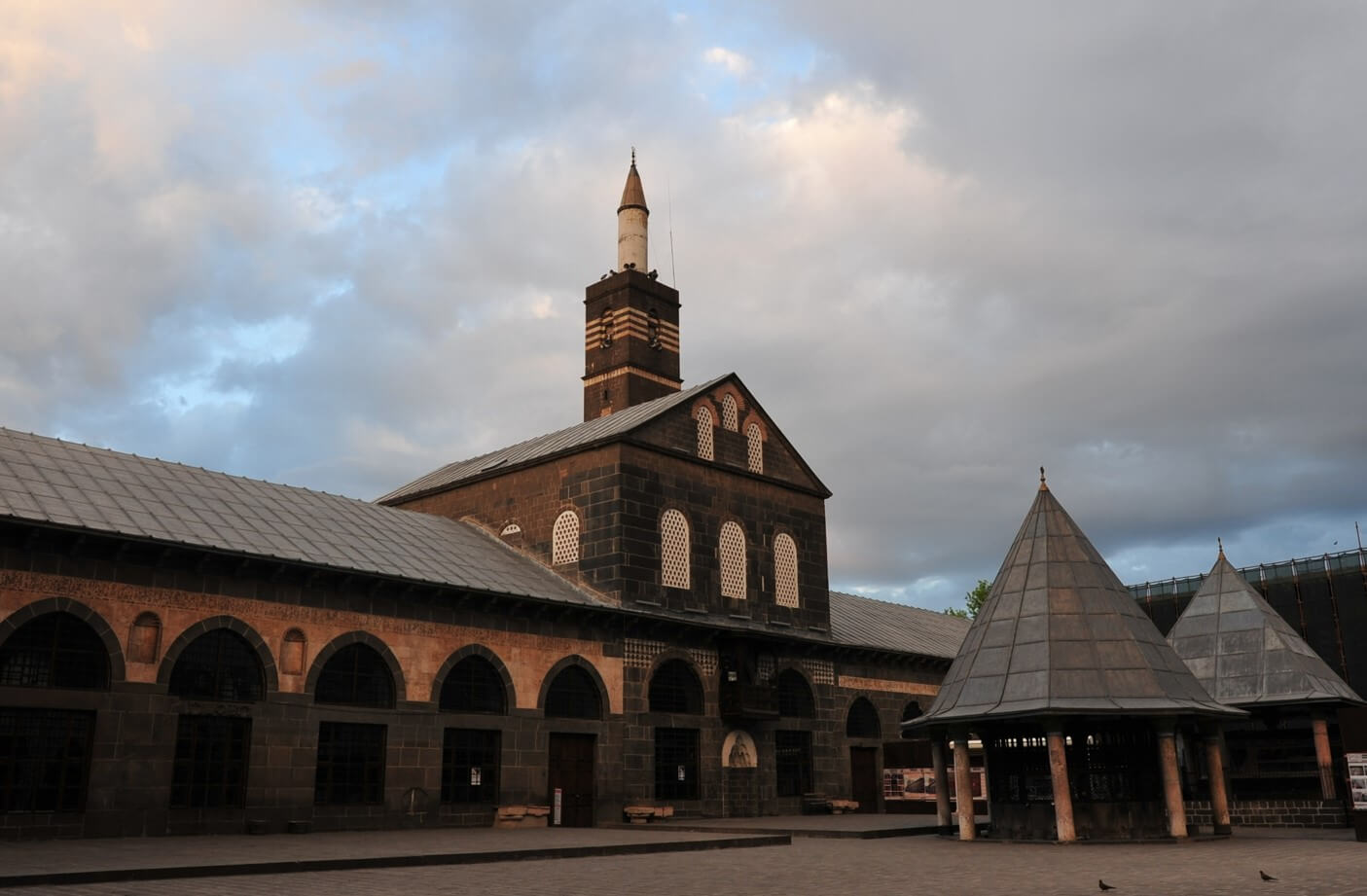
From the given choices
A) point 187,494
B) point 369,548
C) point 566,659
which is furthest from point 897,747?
point 187,494

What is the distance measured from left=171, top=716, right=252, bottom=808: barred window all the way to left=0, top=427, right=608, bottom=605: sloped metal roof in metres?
3.44

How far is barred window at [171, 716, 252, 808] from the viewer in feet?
70.6

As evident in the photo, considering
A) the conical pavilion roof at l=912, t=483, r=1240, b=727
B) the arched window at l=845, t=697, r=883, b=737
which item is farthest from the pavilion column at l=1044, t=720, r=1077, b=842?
the arched window at l=845, t=697, r=883, b=737

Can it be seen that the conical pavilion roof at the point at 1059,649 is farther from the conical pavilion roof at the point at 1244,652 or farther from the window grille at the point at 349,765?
the window grille at the point at 349,765

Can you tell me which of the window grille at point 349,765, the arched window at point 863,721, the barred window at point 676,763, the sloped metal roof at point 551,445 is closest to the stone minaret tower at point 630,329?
the sloped metal roof at point 551,445

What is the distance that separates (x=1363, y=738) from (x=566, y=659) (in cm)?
1769

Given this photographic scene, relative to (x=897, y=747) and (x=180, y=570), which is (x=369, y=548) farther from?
(x=897, y=747)

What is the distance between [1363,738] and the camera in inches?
866

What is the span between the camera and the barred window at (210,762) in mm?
21516

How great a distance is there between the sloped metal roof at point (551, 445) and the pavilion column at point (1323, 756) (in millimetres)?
18547

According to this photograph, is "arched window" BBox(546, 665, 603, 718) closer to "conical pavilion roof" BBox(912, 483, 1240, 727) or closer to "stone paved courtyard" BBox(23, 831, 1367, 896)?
"stone paved courtyard" BBox(23, 831, 1367, 896)

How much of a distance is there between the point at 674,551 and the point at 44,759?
55.9 ft

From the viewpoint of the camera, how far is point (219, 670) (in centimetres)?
2245

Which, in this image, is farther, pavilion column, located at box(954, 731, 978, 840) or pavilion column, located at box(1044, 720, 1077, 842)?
pavilion column, located at box(954, 731, 978, 840)
